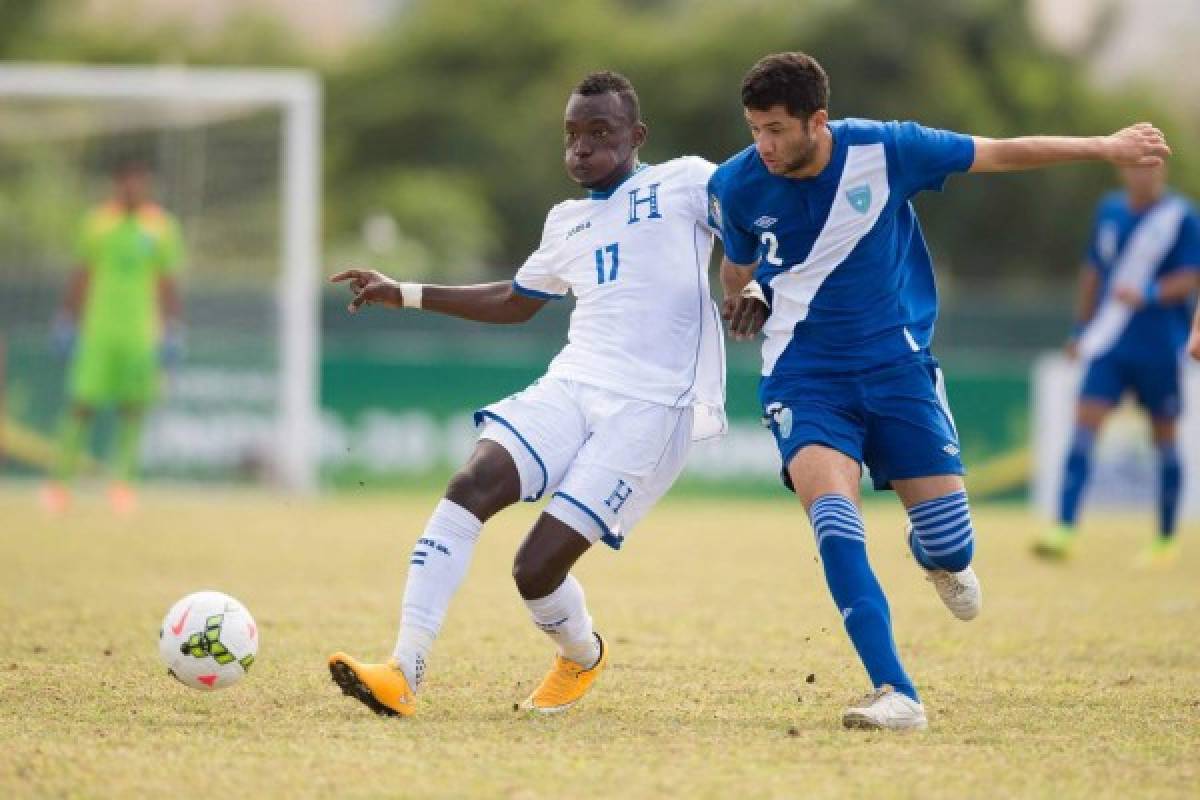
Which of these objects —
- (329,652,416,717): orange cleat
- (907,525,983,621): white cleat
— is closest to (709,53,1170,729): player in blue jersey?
(907,525,983,621): white cleat

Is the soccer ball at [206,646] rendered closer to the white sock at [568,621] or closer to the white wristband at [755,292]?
the white sock at [568,621]

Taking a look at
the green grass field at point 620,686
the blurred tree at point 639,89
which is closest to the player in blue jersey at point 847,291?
the green grass field at point 620,686

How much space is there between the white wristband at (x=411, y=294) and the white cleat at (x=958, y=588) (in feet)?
6.89

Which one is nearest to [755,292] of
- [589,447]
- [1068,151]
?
[589,447]

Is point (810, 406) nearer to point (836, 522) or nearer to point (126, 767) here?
point (836, 522)

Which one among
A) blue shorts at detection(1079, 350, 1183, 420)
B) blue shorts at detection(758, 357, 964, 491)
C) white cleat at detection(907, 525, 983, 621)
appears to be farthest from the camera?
blue shorts at detection(1079, 350, 1183, 420)

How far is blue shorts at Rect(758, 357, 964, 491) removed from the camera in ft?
21.6

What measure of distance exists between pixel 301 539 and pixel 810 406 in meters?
8.19

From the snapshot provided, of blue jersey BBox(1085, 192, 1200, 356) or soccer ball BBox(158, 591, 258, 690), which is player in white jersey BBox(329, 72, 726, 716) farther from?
blue jersey BBox(1085, 192, 1200, 356)

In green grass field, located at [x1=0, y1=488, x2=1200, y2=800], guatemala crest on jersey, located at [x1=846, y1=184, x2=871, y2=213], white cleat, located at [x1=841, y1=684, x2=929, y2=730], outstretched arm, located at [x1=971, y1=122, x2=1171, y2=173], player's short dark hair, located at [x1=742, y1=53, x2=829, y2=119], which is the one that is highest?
player's short dark hair, located at [x1=742, y1=53, x2=829, y2=119]

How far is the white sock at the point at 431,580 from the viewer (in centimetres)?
641

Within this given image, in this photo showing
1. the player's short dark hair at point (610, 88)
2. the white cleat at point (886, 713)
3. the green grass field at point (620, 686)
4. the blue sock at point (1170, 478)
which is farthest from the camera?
the blue sock at point (1170, 478)

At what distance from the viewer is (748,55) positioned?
1817 inches

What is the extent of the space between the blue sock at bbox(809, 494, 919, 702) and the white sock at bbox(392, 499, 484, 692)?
1.14m
